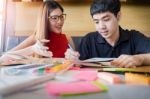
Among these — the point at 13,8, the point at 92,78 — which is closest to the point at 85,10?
the point at 13,8

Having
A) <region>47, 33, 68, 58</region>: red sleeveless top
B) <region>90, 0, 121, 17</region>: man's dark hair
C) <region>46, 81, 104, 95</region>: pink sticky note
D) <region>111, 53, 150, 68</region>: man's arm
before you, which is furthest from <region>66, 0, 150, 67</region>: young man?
<region>46, 81, 104, 95</region>: pink sticky note

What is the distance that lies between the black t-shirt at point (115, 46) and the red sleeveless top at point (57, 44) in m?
0.22

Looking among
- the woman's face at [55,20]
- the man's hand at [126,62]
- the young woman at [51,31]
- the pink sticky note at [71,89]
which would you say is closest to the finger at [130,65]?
the man's hand at [126,62]

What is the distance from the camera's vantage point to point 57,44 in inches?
66.9

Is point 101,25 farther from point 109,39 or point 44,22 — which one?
point 44,22

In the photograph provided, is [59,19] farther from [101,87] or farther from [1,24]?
[101,87]

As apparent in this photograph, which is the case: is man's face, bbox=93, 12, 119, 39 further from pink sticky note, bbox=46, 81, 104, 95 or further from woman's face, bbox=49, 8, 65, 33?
pink sticky note, bbox=46, 81, 104, 95

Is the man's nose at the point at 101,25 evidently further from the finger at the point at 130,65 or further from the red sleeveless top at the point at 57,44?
the finger at the point at 130,65

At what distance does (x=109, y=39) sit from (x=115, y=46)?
62 mm

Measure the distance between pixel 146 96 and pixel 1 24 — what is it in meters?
1.87

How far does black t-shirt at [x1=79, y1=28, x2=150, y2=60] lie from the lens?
1404mm

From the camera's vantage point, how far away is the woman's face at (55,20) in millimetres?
1685

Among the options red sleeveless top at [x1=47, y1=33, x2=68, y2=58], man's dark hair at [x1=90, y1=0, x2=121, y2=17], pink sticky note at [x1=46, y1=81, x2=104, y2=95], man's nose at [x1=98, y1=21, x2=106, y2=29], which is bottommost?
red sleeveless top at [x1=47, y1=33, x2=68, y2=58]

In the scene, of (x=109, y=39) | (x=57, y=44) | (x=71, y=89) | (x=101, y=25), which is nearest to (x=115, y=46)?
(x=109, y=39)
